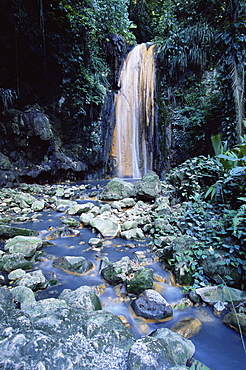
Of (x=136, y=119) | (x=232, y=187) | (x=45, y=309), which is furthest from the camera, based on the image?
(x=136, y=119)

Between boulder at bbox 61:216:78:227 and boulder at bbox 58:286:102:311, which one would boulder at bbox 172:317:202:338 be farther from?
boulder at bbox 61:216:78:227

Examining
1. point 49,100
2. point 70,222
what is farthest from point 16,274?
point 49,100

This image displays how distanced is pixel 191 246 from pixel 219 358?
39.1 inches

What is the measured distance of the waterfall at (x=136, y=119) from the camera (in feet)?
31.8

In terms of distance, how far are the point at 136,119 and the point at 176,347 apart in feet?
31.8

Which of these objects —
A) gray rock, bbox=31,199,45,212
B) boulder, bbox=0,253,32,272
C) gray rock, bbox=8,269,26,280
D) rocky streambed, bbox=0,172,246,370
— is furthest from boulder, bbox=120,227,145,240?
gray rock, bbox=31,199,45,212

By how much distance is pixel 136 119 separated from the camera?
10.0 metres

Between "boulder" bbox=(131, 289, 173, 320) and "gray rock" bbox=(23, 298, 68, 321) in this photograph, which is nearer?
"gray rock" bbox=(23, 298, 68, 321)

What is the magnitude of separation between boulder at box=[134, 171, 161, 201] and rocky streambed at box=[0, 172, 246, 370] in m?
0.92

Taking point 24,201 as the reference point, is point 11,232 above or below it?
below

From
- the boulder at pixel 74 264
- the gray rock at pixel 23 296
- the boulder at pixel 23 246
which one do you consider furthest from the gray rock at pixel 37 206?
the gray rock at pixel 23 296

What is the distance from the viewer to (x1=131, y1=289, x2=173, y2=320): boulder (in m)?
1.65

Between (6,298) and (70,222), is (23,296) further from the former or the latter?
(70,222)

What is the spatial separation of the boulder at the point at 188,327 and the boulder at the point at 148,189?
296cm
